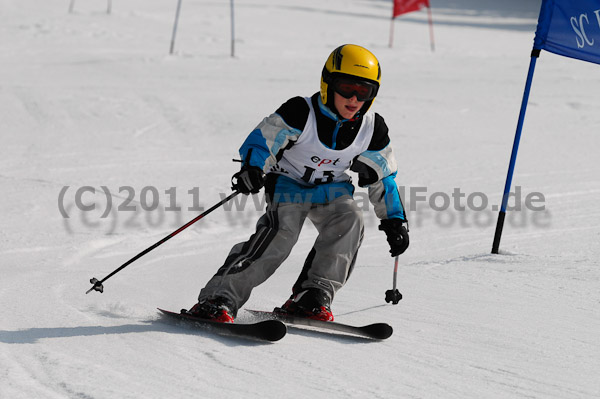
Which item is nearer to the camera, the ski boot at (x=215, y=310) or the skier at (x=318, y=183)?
the ski boot at (x=215, y=310)

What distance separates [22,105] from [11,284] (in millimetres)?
6033

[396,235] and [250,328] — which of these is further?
[396,235]

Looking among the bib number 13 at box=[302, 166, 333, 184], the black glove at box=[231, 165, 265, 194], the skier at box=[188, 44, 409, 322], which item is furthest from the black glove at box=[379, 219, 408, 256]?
the black glove at box=[231, 165, 265, 194]

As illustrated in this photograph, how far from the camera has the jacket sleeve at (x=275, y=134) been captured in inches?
150

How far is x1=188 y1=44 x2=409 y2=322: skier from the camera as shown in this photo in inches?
149

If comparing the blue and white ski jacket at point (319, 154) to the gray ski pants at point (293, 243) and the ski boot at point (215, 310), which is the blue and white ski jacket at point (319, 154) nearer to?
the gray ski pants at point (293, 243)

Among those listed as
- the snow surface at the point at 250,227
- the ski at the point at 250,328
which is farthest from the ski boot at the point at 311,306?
the ski at the point at 250,328

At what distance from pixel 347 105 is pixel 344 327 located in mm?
1055

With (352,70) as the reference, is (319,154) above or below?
below

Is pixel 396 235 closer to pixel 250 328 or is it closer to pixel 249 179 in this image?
pixel 249 179

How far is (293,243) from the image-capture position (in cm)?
397

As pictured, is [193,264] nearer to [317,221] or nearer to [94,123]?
[317,221]

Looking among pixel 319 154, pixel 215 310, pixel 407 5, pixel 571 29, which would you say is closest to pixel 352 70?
pixel 319 154

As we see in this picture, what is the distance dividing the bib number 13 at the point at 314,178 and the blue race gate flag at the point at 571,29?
7.03 feet
